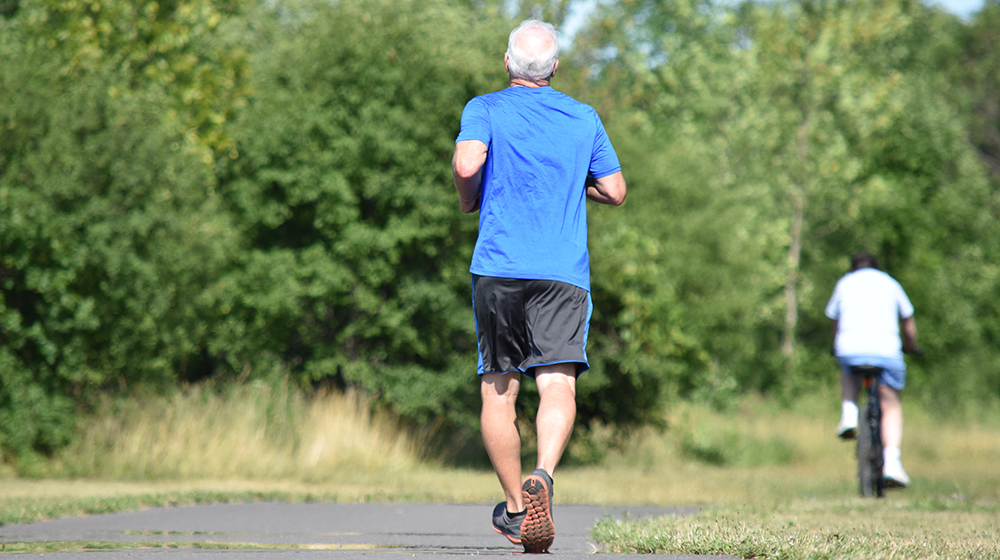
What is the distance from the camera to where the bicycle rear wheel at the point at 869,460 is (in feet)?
26.1

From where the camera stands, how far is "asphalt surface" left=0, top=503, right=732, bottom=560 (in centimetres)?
412

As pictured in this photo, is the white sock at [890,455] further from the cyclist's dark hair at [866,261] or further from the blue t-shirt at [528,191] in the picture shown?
the blue t-shirt at [528,191]

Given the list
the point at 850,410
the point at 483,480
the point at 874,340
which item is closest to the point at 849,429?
the point at 850,410

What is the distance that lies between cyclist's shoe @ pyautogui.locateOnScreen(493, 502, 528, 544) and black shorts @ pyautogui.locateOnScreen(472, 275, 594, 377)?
22.4 inches

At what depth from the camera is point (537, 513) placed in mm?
3926

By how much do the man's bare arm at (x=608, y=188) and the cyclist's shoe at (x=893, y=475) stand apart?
4507 mm

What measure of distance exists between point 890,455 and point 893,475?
0.18 metres

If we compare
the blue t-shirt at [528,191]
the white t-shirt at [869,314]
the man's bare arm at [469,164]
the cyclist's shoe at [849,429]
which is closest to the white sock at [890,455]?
the cyclist's shoe at [849,429]

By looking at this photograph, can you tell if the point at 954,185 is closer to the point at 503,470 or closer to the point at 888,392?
the point at 888,392

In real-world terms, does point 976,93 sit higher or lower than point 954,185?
higher

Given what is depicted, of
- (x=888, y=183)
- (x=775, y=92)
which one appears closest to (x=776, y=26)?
(x=775, y=92)

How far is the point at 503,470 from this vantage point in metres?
4.37

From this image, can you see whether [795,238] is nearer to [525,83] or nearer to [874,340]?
[874,340]

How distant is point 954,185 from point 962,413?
10.2m
